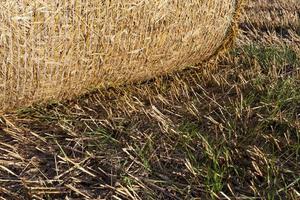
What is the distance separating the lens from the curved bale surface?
238 cm

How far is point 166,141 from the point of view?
261cm

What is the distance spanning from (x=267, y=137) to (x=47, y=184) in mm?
1168

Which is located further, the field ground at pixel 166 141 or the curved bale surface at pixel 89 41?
the curved bale surface at pixel 89 41

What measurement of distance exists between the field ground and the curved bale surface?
16cm

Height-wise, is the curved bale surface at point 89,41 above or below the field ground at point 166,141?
above

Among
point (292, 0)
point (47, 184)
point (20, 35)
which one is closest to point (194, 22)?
point (20, 35)

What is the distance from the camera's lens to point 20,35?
2365 mm

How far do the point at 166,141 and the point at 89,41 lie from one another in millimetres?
690

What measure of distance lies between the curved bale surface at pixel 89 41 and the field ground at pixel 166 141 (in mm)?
161

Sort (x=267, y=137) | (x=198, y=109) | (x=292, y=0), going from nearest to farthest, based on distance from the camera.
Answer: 1. (x=267, y=137)
2. (x=198, y=109)
3. (x=292, y=0)

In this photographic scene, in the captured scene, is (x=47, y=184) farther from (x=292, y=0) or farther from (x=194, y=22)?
(x=292, y=0)

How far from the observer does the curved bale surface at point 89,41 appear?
238 centimetres

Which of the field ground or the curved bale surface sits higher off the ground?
the curved bale surface

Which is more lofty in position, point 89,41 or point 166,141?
point 89,41
